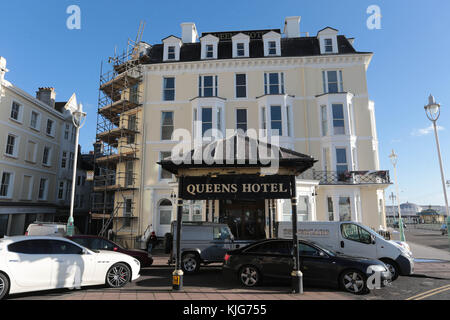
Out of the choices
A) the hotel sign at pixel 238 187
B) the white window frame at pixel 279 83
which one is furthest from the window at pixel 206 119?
the hotel sign at pixel 238 187

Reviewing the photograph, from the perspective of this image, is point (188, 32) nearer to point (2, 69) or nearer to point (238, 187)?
point (2, 69)

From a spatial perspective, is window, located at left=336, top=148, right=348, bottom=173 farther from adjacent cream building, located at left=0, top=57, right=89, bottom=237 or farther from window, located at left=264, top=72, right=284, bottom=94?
adjacent cream building, located at left=0, top=57, right=89, bottom=237

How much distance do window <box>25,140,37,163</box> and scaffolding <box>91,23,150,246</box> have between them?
6163 millimetres

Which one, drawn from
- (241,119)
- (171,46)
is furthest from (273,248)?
(171,46)

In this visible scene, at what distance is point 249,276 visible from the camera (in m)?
8.90

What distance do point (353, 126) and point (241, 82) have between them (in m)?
9.62

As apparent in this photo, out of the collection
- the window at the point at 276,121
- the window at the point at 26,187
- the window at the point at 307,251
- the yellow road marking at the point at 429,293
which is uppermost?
the window at the point at 276,121

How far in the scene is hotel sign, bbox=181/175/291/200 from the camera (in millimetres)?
8648

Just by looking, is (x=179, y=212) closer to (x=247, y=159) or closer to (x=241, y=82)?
(x=247, y=159)

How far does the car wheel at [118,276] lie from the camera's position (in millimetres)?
8609

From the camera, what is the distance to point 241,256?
9.12 meters

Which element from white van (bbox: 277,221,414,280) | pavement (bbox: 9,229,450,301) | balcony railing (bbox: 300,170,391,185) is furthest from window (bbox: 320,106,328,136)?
pavement (bbox: 9,229,450,301)

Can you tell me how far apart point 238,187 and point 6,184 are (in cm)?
2377

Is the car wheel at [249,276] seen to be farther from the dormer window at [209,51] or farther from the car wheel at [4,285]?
the dormer window at [209,51]
